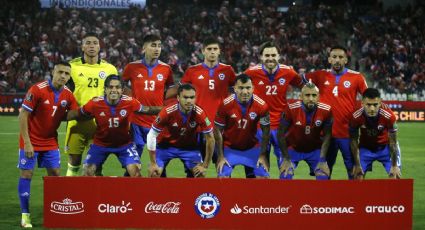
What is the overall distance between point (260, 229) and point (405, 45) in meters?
24.0

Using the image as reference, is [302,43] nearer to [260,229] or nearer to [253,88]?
[253,88]

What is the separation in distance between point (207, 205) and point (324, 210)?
1.26 meters

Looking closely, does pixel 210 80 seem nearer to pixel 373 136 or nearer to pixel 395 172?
pixel 373 136

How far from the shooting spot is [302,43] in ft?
99.7

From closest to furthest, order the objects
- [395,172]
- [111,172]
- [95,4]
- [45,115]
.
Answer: [45,115]
[395,172]
[111,172]
[95,4]

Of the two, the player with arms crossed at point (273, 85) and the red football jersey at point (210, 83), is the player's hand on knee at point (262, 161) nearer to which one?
the player with arms crossed at point (273, 85)

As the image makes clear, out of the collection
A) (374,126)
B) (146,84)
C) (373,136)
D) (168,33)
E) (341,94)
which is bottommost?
(373,136)

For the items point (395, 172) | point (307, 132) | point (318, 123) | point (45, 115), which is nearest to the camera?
point (45, 115)

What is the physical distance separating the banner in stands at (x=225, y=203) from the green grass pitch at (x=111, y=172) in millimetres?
661

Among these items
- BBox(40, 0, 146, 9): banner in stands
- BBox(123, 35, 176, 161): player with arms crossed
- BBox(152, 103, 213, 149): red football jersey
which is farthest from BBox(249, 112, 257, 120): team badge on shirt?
BBox(40, 0, 146, 9): banner in stands

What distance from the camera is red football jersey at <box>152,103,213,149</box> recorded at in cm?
840

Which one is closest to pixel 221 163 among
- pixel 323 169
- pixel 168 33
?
pixel 323 169

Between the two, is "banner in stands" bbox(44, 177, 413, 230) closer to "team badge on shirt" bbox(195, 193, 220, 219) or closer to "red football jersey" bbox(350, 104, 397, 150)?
"team badge on shirt" bbox(195, 193, 220, 219)

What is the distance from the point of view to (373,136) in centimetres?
901
